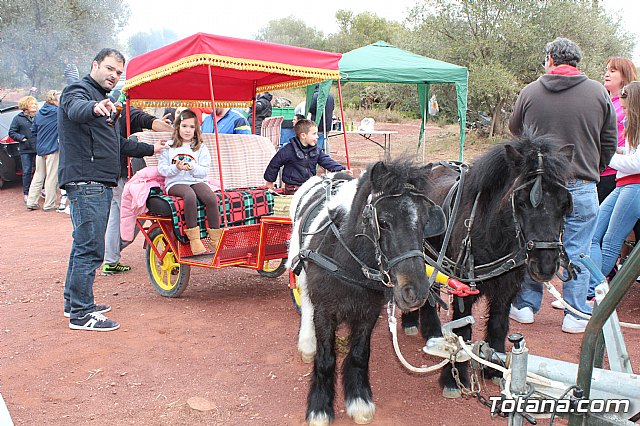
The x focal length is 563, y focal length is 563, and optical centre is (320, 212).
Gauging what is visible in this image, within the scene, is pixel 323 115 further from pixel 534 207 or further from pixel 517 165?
pixel 534 207

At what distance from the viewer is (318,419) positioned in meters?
3.28

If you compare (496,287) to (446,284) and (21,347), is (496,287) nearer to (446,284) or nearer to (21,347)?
(446,284)

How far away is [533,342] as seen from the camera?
461 centimetres

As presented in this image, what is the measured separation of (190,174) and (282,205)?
95 centimetres

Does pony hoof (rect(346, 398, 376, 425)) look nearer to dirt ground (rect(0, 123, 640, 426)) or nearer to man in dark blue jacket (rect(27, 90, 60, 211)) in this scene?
dirt ground (rect(0, 123, 640, 426))

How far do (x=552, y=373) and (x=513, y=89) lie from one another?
48.8 feet

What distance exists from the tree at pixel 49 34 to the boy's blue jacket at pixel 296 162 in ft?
61.6

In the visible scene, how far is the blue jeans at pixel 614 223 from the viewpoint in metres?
4.91

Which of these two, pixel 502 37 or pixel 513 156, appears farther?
pixel 502 37

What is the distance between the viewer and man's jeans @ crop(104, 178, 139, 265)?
6465mm

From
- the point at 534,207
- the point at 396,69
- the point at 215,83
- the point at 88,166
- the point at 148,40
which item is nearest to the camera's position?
the point at 534,207

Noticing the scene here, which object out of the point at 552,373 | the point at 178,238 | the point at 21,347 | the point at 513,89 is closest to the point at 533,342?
the point at 552,373

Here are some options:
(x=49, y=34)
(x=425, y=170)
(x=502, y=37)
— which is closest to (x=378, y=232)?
(x=425, y=170)

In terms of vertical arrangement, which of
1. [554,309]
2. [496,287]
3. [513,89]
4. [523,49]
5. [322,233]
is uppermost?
[523,49]
